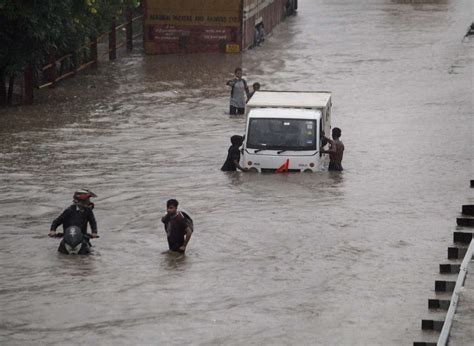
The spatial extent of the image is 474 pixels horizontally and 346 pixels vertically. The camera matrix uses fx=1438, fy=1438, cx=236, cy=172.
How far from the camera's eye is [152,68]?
4569 cm

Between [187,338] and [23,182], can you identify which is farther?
[23,182]

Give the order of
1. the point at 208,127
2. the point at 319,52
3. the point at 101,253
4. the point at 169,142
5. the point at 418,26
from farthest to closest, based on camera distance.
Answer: the point at 418,26, the point at 319,52, the point at 208,127, the point at 169,142, the point at 101,253

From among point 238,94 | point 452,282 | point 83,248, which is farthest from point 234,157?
point 452,282

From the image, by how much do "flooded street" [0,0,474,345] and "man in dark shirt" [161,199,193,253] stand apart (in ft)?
0.73

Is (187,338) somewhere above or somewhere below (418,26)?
below

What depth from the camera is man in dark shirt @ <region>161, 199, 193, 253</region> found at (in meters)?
20.2

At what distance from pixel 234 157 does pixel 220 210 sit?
3492 millimetres

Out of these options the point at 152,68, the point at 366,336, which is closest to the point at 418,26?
the point at 152,68

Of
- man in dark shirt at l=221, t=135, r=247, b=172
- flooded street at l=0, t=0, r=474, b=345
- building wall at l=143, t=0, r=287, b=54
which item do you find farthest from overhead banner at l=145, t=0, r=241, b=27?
man in dark shirt at l=221, t=135, r=247, b=172

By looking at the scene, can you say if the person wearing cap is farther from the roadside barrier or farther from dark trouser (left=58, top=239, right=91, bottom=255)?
the roadside barrier

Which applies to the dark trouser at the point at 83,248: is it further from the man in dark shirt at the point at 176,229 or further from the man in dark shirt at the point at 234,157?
the man in dark shirt at the point at 234,157

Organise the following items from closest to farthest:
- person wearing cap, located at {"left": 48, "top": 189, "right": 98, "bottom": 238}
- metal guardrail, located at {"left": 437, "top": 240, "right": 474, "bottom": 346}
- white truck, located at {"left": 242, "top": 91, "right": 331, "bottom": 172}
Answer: metal guardrail, located at {"left": 437, "top": 240, "right": 474, "bottom": 346}
person wearing cap, located at {"left": 48, "top": 189, "right": 98, "bottom": 238}
white truck, located at {"left": 242, "top": 91, "right": 331, "bottom": 172}

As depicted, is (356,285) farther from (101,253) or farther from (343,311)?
(101,253)

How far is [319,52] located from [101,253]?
31.3 metres
